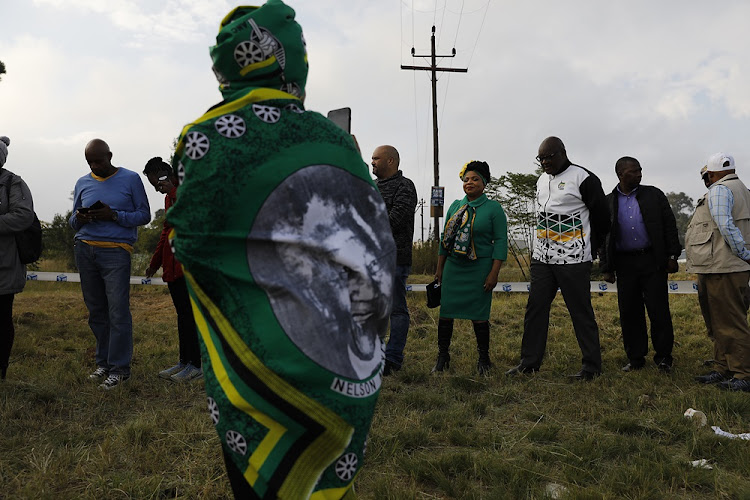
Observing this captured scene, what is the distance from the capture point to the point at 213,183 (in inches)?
55.1

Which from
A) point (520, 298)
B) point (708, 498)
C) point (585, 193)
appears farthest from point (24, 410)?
point (520, 298)

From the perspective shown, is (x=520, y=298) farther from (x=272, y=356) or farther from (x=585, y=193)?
(x=272, y=356)

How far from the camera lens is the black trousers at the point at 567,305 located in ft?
16.1

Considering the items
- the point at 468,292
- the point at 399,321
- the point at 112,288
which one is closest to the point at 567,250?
the point at 468,292

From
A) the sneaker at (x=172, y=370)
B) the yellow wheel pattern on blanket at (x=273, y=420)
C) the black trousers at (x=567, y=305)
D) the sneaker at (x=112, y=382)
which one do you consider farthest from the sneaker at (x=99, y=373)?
the yellow wheel pattern on blanket at (x=273, y=420)

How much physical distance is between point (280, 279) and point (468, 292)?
3.93m

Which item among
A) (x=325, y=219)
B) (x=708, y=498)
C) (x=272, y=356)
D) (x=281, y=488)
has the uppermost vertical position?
(x=325, y=219)

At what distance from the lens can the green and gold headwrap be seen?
1.52 metres

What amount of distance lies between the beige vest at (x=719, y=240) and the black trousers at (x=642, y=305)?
0.36 metres

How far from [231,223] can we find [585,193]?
4.17 m

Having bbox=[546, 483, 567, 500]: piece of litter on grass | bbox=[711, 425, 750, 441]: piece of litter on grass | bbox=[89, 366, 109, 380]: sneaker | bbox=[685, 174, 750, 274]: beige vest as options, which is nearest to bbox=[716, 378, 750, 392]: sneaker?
bbox=[685, 174, 750, 274]: beige vest

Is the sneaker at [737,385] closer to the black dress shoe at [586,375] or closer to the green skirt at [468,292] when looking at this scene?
the black dress shoe at [586,375]

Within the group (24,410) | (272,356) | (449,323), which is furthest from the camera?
(449,323)

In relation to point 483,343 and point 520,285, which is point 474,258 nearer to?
point 483,343
